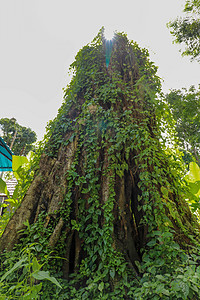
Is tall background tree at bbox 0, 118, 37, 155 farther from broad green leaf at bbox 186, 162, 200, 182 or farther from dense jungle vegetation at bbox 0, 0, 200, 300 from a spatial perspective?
broad green leaf at bbox 186, 162, 200, 182

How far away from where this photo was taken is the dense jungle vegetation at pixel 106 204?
1602 mm

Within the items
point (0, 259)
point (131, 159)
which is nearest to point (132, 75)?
point (131, 159)

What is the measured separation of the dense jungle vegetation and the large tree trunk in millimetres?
13

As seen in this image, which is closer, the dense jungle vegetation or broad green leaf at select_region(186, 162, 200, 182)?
the dense jungle vegetation

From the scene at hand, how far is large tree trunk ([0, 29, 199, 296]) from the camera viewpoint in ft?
6.38

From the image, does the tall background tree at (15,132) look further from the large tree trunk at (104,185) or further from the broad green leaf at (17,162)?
the large tree trunk at (104,185)

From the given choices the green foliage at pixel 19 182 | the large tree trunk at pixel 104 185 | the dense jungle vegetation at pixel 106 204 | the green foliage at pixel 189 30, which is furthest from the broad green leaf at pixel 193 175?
the green foliage at pixel 189 30

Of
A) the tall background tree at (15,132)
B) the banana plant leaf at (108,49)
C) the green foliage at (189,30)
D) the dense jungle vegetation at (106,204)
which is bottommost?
the dense jungle vegetation at (106,204)

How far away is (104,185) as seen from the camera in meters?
2.25

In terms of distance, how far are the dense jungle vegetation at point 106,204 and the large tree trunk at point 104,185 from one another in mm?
13

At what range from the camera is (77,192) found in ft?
7.47

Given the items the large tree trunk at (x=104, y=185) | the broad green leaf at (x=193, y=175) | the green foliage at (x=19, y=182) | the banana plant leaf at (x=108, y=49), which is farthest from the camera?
the banana plant leaf at (x=108, y=49)

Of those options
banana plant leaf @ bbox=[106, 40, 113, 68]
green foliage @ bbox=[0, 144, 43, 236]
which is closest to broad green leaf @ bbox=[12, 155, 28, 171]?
green foliage @ bbox=[0, 144, 43, 236]

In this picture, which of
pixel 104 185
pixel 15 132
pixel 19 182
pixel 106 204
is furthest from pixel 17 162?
pixel 15 132
